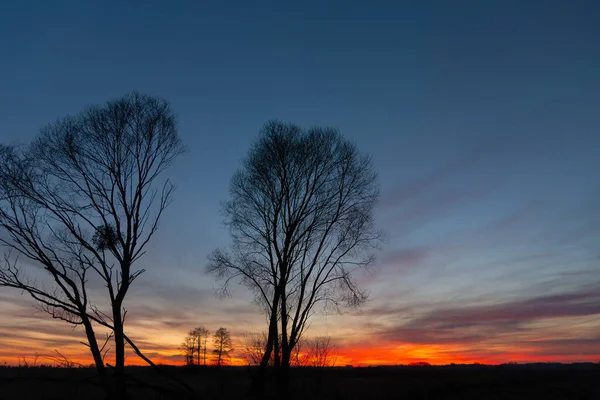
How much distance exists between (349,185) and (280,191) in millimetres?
3091

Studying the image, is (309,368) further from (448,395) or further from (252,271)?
(448,395)

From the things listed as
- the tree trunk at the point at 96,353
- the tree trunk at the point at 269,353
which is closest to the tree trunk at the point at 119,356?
the tree trunk at the point at 96,353

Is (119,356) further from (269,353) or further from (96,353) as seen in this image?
(269,353)

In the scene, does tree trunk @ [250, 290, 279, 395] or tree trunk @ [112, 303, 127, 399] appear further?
tree trunk @ [250, 290, 279, 395]

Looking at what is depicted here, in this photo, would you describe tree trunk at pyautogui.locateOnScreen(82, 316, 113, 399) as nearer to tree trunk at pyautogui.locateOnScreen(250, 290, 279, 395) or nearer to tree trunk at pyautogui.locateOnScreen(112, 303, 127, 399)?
tree trunk at pyautogui.locateOnScreen(112, 303, 127, 399)

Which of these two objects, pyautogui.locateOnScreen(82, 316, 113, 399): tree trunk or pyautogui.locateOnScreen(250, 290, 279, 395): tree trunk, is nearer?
pyautogui.locateOnScreen(82, 316, 113, 399): tree trunk

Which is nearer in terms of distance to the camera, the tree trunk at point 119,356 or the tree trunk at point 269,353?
the tree trunk at point 119,356

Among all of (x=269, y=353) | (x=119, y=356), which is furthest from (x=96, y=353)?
(x=269, y=353)

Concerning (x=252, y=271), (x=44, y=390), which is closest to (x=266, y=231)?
(x=252, y=271)

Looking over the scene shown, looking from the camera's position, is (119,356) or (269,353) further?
(269,353)

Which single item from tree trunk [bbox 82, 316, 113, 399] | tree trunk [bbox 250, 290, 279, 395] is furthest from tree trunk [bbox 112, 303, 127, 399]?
tree trunk [bbox 250, 290, 279, 395]

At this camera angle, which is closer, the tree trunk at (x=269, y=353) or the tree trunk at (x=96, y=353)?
the tree trunk at (x=96, y=353)

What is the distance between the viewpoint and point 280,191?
813 inches

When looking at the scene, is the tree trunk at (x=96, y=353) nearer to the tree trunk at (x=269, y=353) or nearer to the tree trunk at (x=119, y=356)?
the tree trunk at (x=119, y=356)
